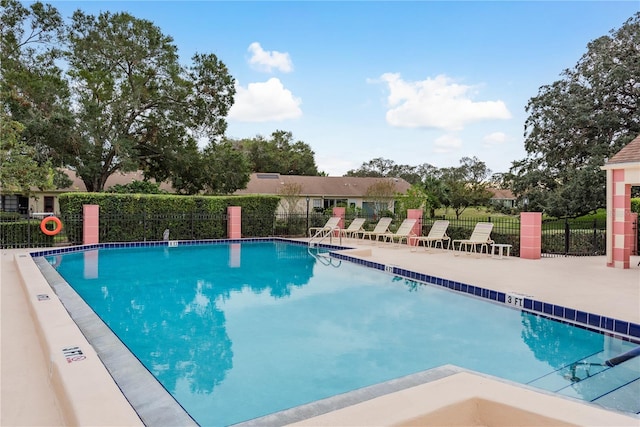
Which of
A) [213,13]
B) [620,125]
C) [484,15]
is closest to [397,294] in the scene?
[484,15]

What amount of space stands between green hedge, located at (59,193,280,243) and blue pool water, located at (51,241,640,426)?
7.38 meters

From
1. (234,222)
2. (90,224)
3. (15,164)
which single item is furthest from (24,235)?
(234,222)

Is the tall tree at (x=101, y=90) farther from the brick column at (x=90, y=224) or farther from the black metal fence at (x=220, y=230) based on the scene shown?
the brick column at (x=90, y=224)

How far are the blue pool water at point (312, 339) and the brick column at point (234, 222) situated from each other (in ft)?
30.2

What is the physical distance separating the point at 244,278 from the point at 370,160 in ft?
203

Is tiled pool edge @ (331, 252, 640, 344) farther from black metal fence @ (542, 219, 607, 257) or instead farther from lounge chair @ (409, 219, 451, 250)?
black metal fence @ (542, 219, 607, 257)

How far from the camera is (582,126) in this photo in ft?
77.8

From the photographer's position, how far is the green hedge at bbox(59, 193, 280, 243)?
16703mm

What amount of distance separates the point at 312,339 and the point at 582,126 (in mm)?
23828

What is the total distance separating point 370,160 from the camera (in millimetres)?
70812

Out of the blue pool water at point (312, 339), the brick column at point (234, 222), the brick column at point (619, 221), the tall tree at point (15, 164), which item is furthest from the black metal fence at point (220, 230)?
the blue pool water at point (312, 339)

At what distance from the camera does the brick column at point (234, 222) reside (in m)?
19.7

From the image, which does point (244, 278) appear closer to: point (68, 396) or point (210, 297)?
point (210, 297)

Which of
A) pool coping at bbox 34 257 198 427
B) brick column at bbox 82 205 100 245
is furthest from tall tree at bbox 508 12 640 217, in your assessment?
pool coping at bbox 34 257 198 427
